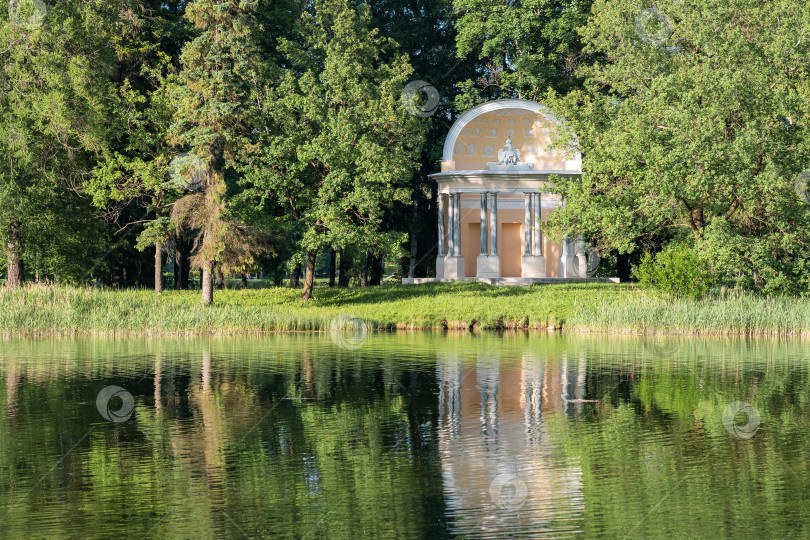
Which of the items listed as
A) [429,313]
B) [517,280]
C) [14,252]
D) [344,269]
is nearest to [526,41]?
[517,280]

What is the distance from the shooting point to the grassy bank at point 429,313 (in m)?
30.5

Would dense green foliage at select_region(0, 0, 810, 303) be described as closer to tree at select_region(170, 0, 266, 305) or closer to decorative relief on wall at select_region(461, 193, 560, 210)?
tree at select_region(170, 0, 266, 305)

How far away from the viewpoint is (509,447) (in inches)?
524

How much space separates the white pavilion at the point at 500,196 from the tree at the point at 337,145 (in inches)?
226

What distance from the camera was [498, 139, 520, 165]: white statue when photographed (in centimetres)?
4956

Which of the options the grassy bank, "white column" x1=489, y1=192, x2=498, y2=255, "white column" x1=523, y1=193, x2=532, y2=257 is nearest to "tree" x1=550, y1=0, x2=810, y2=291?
the grassy bank

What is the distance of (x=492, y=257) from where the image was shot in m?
47.8

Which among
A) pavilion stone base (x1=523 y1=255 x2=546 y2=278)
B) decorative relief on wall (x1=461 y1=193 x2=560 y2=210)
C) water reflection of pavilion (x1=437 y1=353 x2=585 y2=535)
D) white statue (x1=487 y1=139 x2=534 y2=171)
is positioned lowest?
water reflection of pavilion (x1=437 y1=353 x2=585 y2=535)

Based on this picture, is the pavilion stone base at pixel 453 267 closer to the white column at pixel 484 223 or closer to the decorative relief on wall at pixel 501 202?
the white column at pixel 484 223

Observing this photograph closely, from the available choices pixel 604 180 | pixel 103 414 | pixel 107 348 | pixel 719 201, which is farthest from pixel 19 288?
pixel 719 201

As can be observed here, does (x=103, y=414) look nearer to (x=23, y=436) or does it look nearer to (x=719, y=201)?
(x=23, y=436)

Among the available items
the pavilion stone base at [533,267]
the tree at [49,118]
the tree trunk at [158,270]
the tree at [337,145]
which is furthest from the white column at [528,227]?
the tree at [49,118]

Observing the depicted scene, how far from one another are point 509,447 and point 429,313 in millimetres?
24078

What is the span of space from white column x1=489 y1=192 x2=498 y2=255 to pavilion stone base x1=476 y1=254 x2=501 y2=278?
41cm
